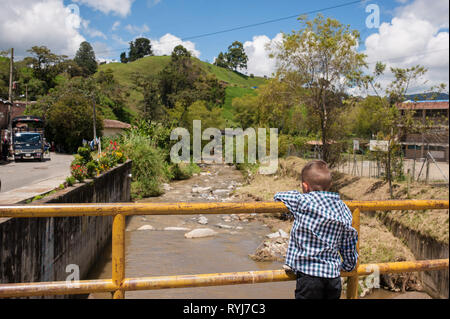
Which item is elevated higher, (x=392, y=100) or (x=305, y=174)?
(x=392, y=100)

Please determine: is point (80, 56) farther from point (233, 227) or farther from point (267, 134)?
point (233, 227)

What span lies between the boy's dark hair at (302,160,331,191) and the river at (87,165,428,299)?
7.23 m

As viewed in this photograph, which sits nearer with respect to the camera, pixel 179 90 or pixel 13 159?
pixel 13 159

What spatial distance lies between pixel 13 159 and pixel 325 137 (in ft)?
60.8

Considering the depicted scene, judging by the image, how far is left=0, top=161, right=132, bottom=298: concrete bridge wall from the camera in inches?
207

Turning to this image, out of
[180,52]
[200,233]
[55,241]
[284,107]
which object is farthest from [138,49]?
[55,241]

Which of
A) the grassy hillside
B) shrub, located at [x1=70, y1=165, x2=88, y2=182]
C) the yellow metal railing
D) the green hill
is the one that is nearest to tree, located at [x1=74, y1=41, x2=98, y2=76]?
the green hill

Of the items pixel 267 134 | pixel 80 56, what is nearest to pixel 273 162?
pixel 267 134

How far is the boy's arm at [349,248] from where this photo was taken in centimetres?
264

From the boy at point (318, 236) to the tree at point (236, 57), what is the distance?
119792mm

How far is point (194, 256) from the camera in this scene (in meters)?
13.0

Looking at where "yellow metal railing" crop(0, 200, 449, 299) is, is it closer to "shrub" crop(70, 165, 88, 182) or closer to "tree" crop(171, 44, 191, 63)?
"shrub" crop(70, 165, 88, 182)

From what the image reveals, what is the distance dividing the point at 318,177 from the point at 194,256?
10973 mm
